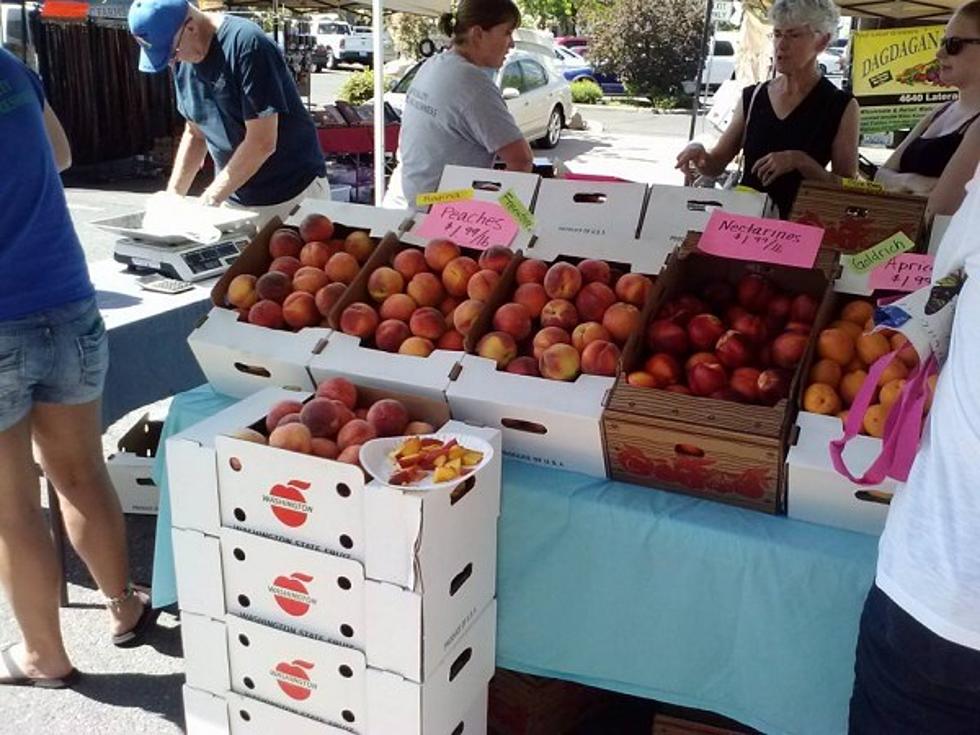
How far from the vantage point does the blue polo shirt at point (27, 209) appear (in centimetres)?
193

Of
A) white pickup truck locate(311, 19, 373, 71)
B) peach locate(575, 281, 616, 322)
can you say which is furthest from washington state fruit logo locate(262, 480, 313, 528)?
white pickup truck locate(311, 19, 373, 71)

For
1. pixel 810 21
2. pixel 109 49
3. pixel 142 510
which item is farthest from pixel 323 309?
pixel 109 49

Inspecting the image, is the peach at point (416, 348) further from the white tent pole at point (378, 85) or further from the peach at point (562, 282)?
the white tent pole at point (378, 85)

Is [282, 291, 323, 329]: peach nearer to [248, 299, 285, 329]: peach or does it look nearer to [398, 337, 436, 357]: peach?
[248, 299, 285, 329]: peach

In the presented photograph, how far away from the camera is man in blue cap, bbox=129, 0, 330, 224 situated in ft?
9.46

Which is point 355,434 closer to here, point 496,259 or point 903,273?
point 496,259

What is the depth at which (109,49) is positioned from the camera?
10.7m

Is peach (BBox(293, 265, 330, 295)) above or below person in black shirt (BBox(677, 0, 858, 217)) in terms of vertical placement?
below

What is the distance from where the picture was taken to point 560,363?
176 cm

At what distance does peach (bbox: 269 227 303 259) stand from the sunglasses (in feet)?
7.15

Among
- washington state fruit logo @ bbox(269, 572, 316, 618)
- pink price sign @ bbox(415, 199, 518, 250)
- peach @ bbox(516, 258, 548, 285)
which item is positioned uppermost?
pink price sign @ bbox(415, 199, 518, 250)

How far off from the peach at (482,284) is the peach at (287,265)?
17.2 inches

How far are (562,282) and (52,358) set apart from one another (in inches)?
45.3

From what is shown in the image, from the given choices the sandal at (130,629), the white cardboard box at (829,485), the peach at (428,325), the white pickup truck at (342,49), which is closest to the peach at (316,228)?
the peach at (428,325)
